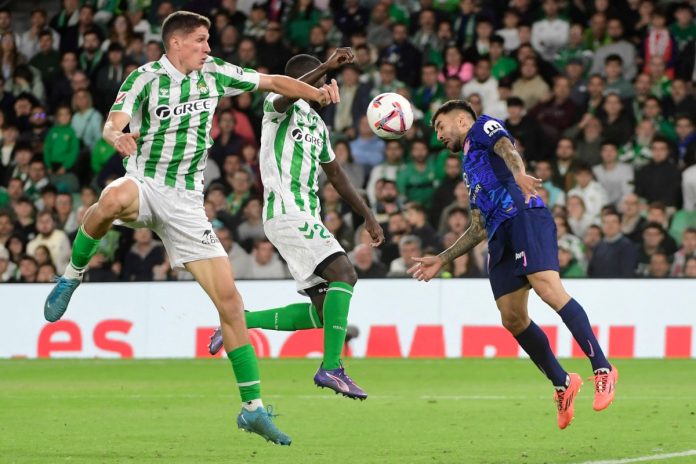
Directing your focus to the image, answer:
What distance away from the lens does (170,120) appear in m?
7.88

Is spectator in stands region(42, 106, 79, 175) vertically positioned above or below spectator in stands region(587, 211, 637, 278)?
above

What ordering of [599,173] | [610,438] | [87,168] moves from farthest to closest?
[87,168]
[599,173]
[610,438]

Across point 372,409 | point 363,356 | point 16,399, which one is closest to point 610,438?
point 372,409

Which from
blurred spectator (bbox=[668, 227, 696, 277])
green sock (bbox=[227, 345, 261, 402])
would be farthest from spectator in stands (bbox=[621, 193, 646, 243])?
green sock (bbox=[227, 345, 261, 402])

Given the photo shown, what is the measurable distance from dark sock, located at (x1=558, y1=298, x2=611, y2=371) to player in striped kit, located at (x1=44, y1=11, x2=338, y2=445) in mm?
2054

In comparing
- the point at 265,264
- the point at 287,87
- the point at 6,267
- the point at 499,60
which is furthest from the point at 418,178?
the point at 287,87

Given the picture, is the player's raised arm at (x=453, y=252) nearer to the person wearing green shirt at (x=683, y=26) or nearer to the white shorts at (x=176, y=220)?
the white shorts at (x=176, y=220)

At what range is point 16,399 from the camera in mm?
11328

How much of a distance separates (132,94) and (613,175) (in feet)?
34.6

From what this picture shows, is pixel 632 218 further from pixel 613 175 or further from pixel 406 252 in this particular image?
pixel 406 252

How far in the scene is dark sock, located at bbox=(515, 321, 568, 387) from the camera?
8.66 meters

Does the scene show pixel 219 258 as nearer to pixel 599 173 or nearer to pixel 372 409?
pixel 372 409

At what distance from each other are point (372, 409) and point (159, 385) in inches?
116

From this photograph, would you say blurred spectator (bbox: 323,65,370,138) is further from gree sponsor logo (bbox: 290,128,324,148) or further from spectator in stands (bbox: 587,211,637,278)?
gree sponsor logo (bbox: 290,128,324,148)
